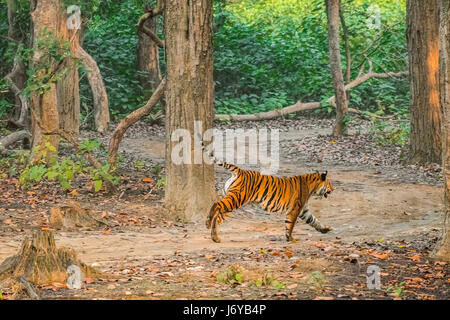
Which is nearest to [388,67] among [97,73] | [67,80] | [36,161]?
[97,73]

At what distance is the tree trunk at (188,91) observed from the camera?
10.6 m

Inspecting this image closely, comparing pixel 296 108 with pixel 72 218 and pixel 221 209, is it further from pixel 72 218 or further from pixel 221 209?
pixel 221 209

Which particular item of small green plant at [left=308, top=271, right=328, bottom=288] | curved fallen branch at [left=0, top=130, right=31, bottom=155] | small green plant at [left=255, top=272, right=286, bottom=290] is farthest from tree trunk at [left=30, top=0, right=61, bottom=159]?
small green plant at [left=308, top=271, right=328, bottom=288]

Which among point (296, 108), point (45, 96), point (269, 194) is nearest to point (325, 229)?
point (269, 194)

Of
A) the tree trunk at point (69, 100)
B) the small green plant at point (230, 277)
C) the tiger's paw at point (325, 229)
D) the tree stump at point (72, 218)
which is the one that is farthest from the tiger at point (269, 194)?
the tree trunk at point (69, 100)

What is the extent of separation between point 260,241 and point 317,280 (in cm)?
268

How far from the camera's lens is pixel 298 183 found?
9.81m

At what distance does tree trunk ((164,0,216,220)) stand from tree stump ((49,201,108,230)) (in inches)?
48.1

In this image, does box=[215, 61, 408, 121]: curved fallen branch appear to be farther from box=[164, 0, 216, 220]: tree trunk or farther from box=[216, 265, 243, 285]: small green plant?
box=[216, 265, 243, 285]: small green plant

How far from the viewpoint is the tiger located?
9.44 m

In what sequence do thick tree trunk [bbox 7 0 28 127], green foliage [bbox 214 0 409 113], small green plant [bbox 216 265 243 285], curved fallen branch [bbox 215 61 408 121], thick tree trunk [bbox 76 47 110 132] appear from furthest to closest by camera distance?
1. green foliage [bbox 214 0 409 113]
2. curved fallen branch [bbox 215 61 408 121]
3. thick tree trunk [bbox 76 47 110 132]
4. thick tree trunk [bbox 7 0 28 127]
5. small green plant [bbox 216 265 243 285]

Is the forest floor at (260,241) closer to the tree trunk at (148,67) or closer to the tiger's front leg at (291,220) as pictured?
the tiger's front leg at (291,220)

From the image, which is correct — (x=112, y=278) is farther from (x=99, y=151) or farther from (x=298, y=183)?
(x=99, y=151)

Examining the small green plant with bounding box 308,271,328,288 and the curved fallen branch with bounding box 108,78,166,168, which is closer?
the small green plant with bounding box 308,271,328,288
